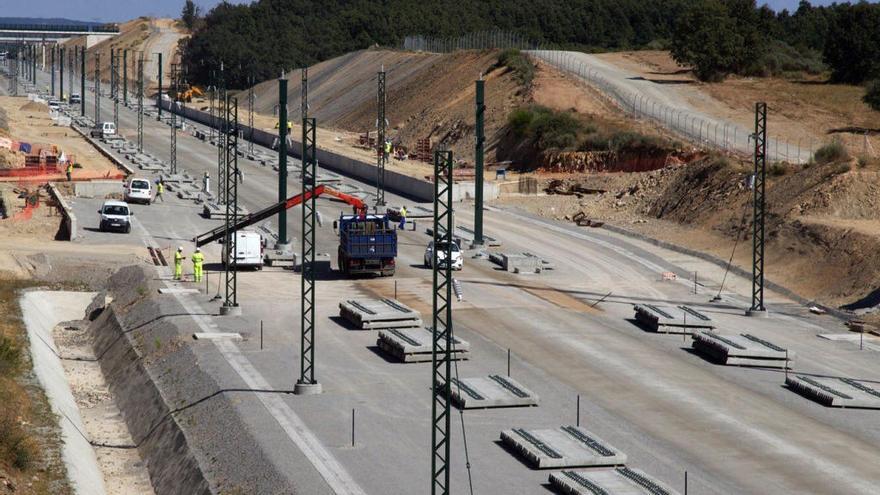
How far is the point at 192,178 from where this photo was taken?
10119cm

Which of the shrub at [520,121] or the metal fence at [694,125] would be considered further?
the shrub at [520,121]

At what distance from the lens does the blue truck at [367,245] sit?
5922 centimetres

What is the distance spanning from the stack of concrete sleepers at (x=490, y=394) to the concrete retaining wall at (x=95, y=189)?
172 feet

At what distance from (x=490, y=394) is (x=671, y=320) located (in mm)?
13392

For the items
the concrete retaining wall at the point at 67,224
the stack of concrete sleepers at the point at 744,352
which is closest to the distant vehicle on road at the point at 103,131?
the concrete retaining wall at the point at 67,224

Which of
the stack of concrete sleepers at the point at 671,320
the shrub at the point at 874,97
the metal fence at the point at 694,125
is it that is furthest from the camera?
the shrub at the point at 874,97

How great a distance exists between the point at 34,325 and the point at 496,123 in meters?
70.4

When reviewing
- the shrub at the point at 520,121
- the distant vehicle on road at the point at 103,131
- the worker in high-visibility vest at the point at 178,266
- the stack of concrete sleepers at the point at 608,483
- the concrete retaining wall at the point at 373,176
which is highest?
the shrub at the point at 520,121

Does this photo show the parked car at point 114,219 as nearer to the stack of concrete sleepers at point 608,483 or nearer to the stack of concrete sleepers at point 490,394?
the stack of concrete sleepers at point 490,394

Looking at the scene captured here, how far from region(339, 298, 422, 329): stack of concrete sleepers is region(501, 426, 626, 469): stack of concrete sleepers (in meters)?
14.4

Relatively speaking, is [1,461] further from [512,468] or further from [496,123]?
[496,123]

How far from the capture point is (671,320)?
49969 millimetres

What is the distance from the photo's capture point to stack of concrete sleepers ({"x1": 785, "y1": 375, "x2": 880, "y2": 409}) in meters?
39.4

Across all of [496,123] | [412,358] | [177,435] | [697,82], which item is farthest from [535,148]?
[177,435]
